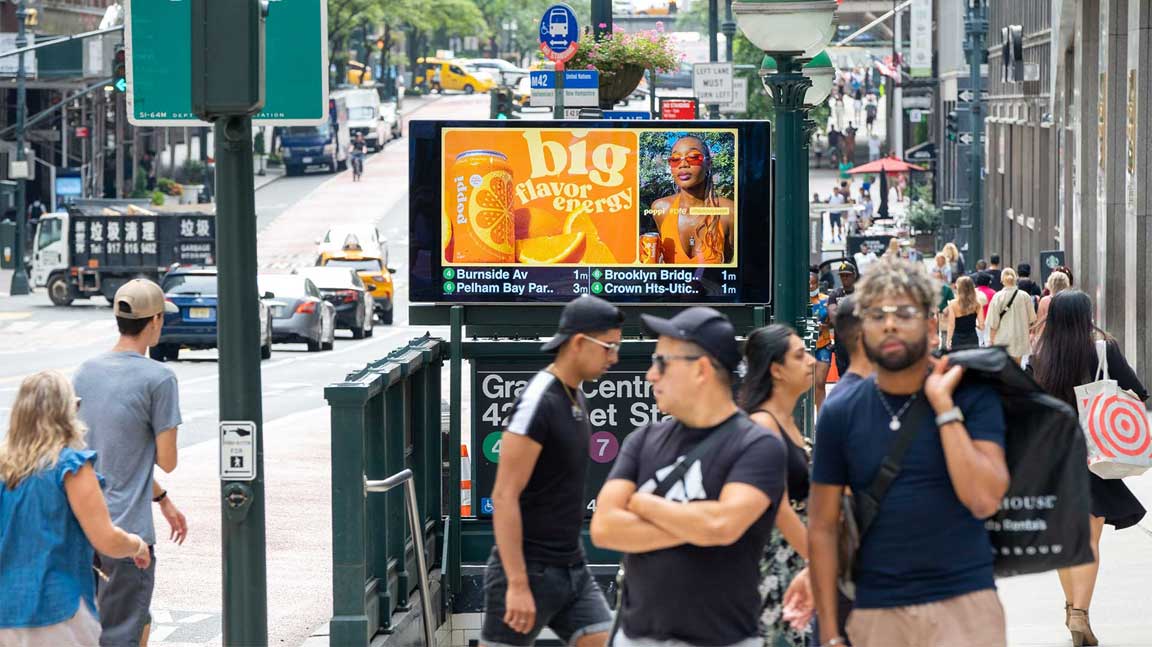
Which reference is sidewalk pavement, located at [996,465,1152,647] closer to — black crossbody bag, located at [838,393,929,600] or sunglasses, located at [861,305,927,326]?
black crossbody bag, located at [838,393,929,600]

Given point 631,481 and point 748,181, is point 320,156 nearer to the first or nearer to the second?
A: point 748,181

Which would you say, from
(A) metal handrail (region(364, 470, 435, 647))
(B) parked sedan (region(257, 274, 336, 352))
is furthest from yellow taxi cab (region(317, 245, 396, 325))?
(A) metal handrail (region(364, 470, 435, 647))

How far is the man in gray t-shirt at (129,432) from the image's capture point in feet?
24.3

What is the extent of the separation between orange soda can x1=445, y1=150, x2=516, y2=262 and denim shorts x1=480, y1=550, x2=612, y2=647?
3677 millimetres

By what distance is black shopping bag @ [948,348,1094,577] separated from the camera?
523cm

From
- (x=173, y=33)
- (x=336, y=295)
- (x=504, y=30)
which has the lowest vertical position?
(x=336, y=295)

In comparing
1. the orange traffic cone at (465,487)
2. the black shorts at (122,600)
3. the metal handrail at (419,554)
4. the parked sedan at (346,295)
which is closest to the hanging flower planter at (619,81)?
the orange traffic cone at (465,487)

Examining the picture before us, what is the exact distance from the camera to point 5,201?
193ft

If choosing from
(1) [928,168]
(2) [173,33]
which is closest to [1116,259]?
(2) [173,33]

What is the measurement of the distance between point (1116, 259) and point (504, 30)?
463 feet

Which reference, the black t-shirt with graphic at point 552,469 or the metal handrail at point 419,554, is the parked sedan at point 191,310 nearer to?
the metal handrail at point 419,554

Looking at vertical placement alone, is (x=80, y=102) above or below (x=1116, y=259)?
above

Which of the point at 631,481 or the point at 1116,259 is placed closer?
the point at 631,481

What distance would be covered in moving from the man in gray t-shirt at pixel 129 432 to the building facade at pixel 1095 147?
17.9 m
